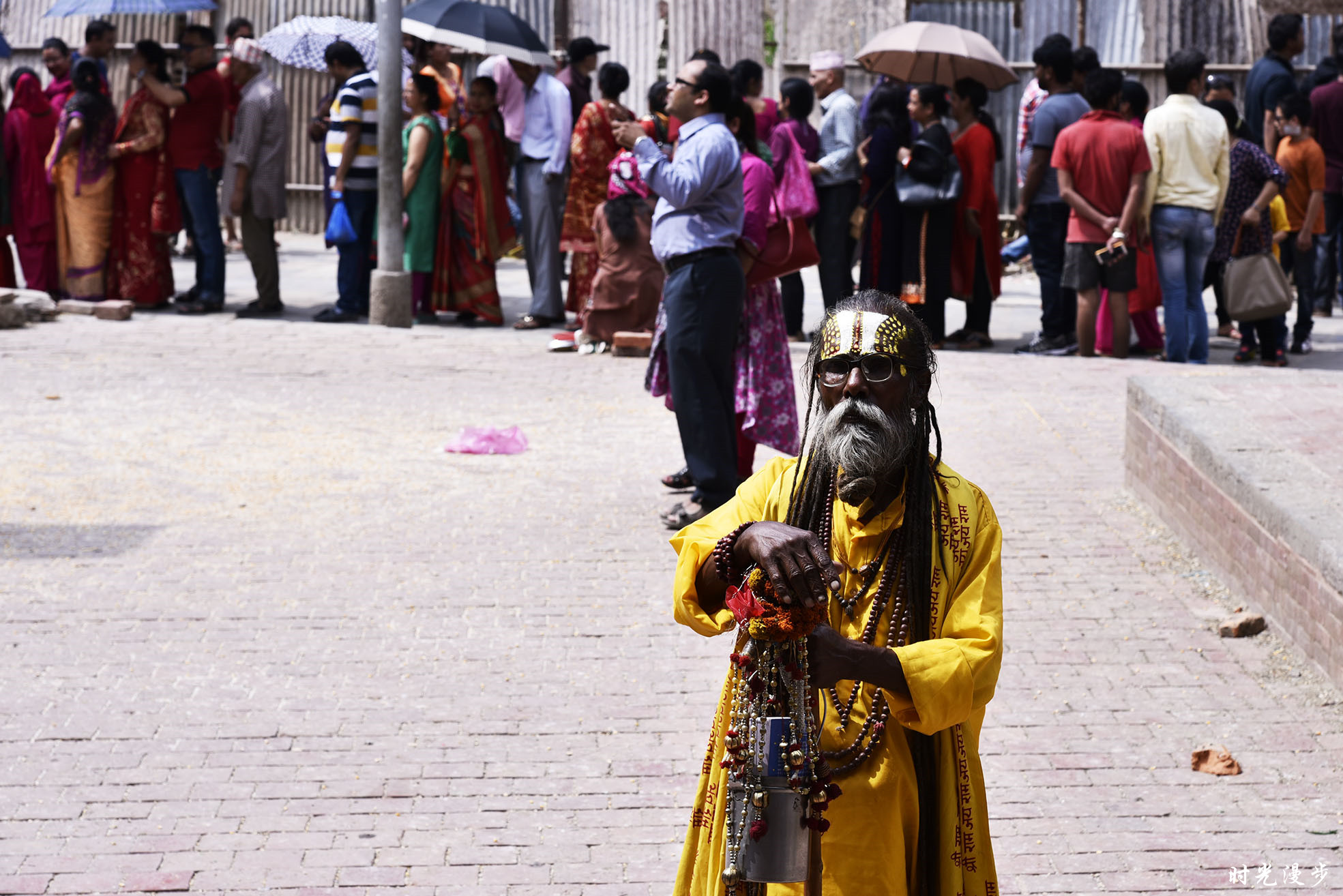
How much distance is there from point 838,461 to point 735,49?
15717mm

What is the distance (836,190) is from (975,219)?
40.9 inches

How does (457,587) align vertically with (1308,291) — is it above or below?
below

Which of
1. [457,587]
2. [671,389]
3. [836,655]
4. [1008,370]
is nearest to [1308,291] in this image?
[1008,370]

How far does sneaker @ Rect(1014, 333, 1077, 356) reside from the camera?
38.1 ft

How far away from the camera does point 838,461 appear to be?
275 cm

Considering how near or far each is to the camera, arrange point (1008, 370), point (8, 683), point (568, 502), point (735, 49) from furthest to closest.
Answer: point (735, 49), point (1008, 370), point (568, 502), point (8, 683)

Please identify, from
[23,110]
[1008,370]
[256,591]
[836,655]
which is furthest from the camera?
[23,110]

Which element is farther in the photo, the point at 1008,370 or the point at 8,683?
the point at 1008,370

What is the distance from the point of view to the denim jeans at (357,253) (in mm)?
12672

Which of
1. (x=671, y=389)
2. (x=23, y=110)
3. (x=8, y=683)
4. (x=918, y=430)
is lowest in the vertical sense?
(x=8, y=683)

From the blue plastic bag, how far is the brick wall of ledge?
689 cm

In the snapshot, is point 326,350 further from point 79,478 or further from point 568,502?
point 568,502

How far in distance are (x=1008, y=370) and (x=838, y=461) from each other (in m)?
8.32

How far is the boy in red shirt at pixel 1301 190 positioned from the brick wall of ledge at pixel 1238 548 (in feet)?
14.9
